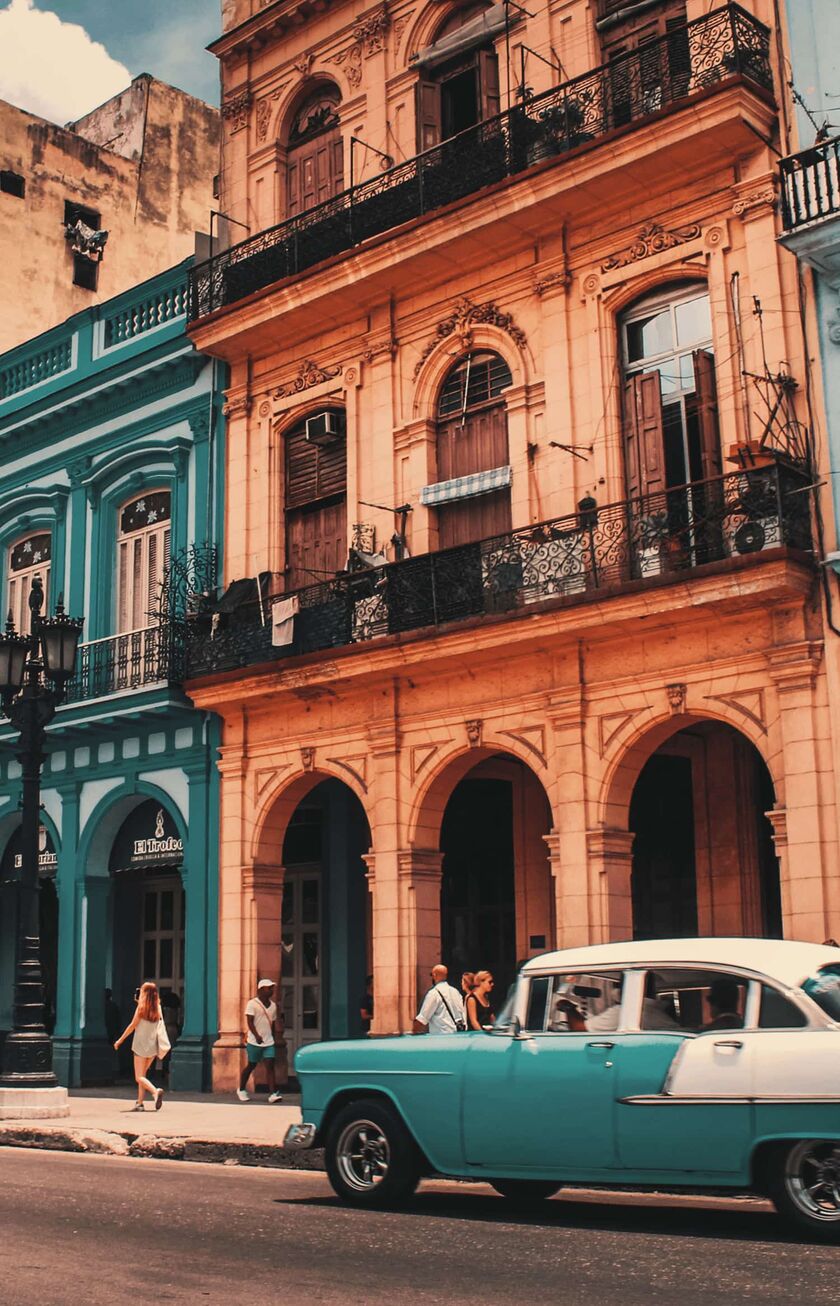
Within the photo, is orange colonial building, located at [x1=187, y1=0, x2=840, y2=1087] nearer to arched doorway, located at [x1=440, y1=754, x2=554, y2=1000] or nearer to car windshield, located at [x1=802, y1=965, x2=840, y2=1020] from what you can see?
arched doorway, located at [x1=440, y1=754, x2=554, y2=1000]

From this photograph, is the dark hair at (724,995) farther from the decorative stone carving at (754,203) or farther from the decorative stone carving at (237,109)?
the decorative stone carving at (237,109)

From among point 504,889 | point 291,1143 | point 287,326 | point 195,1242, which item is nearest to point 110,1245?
point 195,1242

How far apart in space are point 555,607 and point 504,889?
496 centimetres

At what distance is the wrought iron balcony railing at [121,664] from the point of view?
68.2 feet

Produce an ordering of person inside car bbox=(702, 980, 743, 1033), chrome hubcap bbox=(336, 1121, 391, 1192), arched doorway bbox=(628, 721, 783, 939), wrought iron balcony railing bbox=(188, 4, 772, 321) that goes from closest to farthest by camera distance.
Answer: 1. person inside car bbox=(702, 980, 743, 1033)
2. chrome hubcap bbox=(336, 1121, 391, 1192)
3. wrought iron balcony railing bbox=(188, 4, 772, 321)
4. arched doorway bbox=(628, 721, 783, 939)

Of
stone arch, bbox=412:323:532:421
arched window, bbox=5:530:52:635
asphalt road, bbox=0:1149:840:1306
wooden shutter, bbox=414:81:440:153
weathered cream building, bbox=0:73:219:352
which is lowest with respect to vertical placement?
asphalt road, bbox=0:1149:840:1306

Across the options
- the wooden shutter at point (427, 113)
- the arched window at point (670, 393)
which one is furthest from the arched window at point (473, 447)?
the wooden shutter at point (427, 113)

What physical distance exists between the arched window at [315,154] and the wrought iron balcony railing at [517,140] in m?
0.68

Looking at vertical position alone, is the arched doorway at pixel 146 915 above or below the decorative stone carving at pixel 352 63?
below

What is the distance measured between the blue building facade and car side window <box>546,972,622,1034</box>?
6684mm

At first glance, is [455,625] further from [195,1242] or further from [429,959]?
[195,1242]

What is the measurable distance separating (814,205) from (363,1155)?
987cm

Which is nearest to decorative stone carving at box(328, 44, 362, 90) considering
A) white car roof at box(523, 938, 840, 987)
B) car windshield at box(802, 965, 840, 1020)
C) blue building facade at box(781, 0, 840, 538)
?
blue building facade at box(781, 0, 840, 538)

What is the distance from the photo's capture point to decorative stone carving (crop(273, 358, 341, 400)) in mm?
20133
